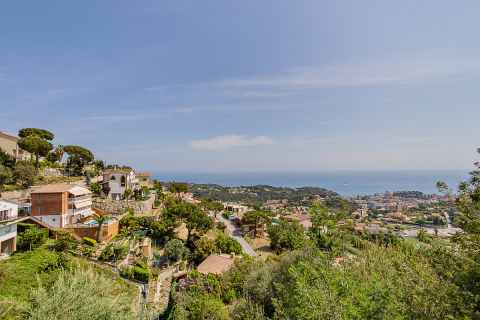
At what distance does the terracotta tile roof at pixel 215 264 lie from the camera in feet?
49.0

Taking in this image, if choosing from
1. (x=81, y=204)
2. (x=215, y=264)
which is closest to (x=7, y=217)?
(x=81, y=204)

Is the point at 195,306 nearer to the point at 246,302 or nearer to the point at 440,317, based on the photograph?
the point at 246,302

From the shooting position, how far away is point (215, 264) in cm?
1586

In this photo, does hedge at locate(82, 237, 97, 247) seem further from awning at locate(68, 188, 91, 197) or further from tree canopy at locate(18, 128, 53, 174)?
tree canopy at locate(18, 128, 53, 174)

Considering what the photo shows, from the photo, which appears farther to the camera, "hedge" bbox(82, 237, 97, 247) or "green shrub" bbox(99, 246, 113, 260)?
"hedge" bbox(82, 237, 97, 247)

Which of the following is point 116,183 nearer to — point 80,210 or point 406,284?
point 80,210

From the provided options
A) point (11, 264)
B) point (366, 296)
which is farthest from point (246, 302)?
point (11, 264)

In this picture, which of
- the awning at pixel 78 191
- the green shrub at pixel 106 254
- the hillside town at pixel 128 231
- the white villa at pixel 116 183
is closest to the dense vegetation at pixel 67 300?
the hillside town at pixel 128 231

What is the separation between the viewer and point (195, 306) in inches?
358

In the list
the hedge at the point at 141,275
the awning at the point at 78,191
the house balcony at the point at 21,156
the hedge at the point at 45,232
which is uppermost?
the house balcony at the point at 21,156

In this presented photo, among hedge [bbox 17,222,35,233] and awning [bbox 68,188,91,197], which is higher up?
awning [bbox 68,188,91,197]

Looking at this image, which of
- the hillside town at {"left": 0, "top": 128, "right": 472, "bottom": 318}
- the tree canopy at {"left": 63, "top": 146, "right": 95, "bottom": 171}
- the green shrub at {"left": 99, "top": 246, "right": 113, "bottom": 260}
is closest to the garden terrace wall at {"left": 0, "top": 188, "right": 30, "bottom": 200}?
the hillside town at {"left": 0, "top": 128, "right": 472, "bottom": 318}

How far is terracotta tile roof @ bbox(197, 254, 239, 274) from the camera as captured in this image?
14945 mm

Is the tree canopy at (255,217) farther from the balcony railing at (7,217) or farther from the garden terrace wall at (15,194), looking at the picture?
the garden terrace wall at (15,194)
